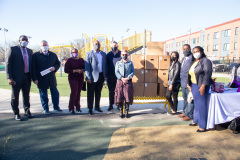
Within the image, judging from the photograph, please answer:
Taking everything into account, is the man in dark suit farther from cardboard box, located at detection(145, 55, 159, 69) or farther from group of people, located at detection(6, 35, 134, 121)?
cardboard box, located at detection(145, 55, 159, 69)

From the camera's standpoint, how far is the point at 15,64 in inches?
160

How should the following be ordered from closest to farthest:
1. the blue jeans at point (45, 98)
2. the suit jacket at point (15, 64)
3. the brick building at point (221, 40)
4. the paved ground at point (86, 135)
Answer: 1. the paved ground at point (86, 135)
2. the suit jacket at point (15, 64)
3. the blue jeans at point (45, 98)
4. the brick building at point (221, 40)

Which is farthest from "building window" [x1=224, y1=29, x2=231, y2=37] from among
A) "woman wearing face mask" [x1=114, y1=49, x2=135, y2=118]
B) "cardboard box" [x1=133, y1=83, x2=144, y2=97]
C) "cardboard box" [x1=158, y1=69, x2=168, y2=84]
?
"woman wearing face mask" [x1=114, y1=49, x2=135, y2=118]

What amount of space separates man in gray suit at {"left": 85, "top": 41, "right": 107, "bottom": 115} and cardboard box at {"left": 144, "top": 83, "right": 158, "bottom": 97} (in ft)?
4.52

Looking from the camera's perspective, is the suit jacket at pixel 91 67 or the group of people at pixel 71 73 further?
the suit jacket at pixel 91 67

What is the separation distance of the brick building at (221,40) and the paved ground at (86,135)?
103 feet

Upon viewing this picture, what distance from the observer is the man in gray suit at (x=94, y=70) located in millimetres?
4723

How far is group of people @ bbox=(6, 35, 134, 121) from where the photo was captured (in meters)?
4.14

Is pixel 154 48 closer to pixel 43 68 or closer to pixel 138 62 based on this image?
pixel 138 62

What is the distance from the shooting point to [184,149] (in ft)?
9.37

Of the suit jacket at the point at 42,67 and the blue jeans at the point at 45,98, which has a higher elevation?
the suit jacket at the point at 42,67

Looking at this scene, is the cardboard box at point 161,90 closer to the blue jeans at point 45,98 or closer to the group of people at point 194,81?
the group of people at point 194,81

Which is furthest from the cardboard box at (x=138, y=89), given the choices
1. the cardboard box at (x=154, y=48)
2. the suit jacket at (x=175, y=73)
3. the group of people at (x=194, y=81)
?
the cardboard box at (x=154, y=48)

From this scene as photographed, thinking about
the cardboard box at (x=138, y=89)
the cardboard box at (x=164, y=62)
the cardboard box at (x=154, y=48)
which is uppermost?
the cardboard box at (x=154, y=48)
